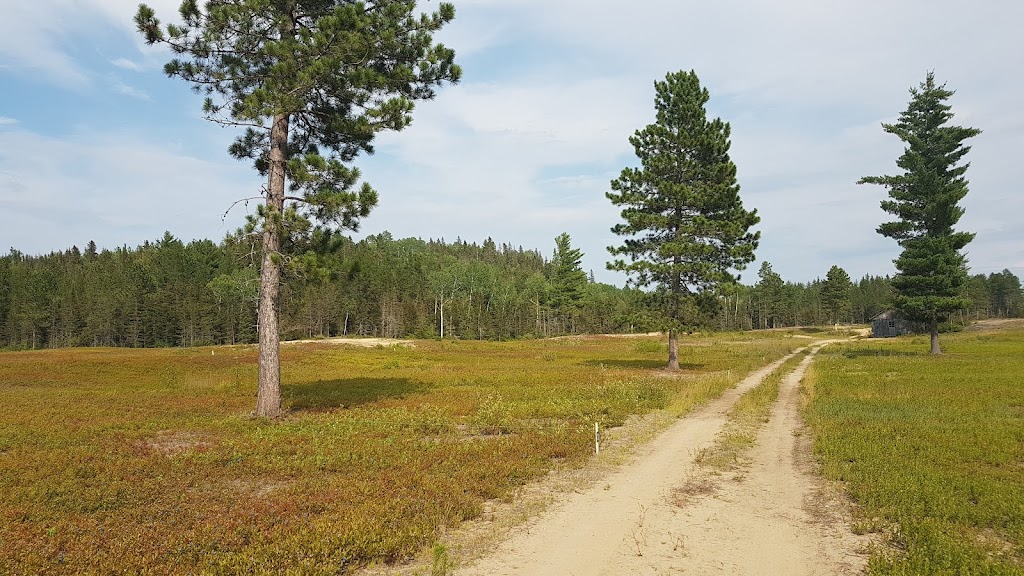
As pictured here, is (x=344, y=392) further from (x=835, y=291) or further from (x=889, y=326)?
(x=835, y=291)

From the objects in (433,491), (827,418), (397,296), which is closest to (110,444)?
(433,491)

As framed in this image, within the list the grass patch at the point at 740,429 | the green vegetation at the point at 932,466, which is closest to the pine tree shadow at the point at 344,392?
the grass patch at the point at 740,429

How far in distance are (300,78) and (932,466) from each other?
18.3 meters

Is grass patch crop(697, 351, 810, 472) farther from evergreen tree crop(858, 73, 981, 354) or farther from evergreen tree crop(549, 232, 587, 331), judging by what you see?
evergreen tree crop(549, 232, 587, 331)

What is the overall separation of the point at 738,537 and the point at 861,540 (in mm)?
1658

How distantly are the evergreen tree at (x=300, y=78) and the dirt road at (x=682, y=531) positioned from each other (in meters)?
11.6

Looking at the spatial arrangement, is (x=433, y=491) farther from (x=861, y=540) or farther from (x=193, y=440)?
(x=193, y=440)

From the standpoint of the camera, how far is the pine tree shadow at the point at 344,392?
67.8 feet

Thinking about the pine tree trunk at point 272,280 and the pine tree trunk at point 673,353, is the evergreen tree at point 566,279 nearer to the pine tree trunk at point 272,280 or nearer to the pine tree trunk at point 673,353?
the pine tree trunk at point 673,353

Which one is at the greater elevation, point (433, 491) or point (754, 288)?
point (754, 288)

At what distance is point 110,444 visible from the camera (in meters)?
12.9

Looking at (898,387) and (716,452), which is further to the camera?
(898,387)

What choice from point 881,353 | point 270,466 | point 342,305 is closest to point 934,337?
point 881,353

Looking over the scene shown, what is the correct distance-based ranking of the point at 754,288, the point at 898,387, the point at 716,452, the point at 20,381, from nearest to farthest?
the point at 716,452 < the point at 898,387 < the point at 20,381 < the point at 754,288
